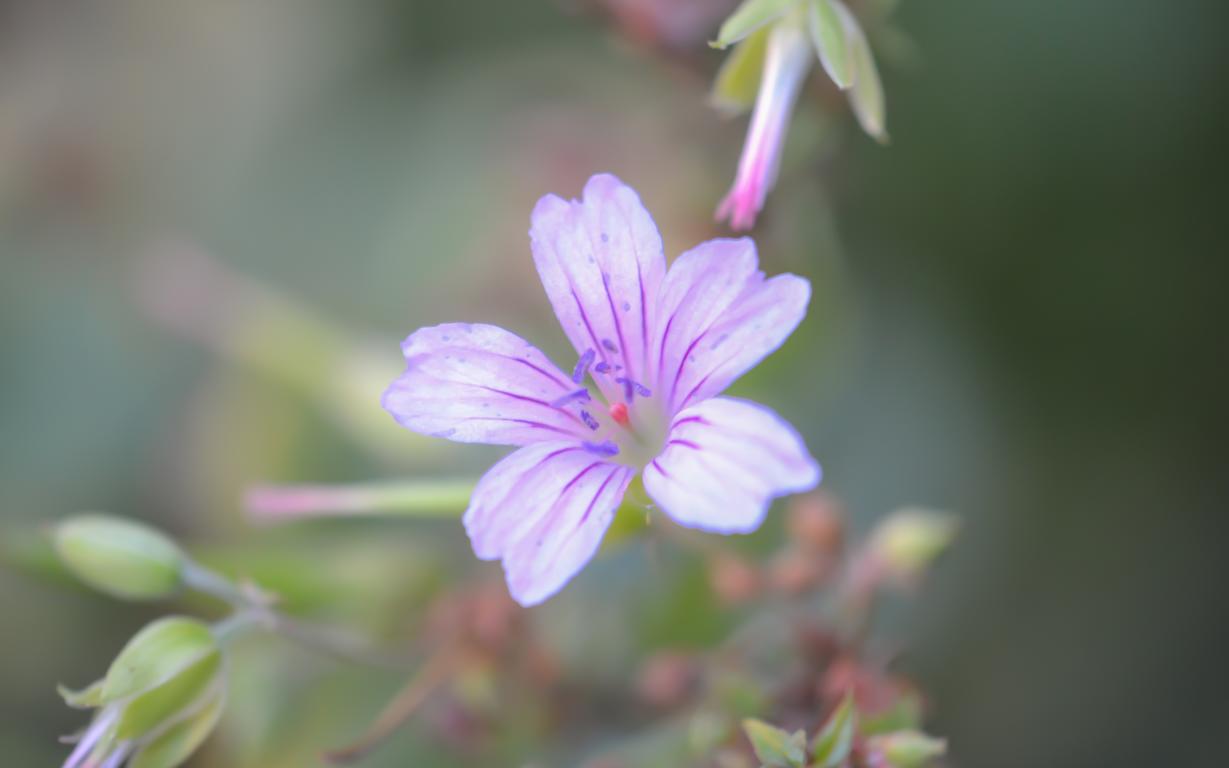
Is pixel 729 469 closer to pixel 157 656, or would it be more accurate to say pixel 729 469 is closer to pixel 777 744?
pixel 777 744

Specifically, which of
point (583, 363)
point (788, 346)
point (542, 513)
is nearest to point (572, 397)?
point (583, 363)

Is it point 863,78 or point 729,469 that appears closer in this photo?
point 729,469

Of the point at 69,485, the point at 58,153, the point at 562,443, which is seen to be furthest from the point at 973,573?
the point at 58,153

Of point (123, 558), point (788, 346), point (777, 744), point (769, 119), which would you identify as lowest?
point (777, 744)

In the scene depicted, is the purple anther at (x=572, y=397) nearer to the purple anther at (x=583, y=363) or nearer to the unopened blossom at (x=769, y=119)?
the purple anther at (x=583, y=363)

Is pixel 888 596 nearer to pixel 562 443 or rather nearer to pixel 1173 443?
pixel 1173 443

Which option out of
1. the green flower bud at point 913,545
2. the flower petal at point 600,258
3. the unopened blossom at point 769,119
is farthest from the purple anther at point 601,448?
the green flower bud at point 913,545

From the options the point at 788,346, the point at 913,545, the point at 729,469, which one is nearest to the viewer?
the point at 729,469
